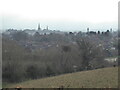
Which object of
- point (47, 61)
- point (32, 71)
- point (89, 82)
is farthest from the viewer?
point (47, 61)

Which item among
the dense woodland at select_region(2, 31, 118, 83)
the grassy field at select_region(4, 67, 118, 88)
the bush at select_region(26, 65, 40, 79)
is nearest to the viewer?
the grassy field at select_region(4, 67, 118, 88)

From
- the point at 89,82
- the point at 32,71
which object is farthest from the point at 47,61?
the point at 89,82

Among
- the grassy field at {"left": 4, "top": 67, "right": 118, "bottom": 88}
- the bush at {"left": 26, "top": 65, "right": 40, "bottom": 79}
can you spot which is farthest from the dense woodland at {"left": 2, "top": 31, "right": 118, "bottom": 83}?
the grassy field at {"left": 4, "top": 67, "right": 118, "bottom": 88}

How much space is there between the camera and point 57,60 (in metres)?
39.7

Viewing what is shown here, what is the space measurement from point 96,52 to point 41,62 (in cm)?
945

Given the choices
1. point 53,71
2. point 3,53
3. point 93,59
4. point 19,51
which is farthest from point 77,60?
point 3,53

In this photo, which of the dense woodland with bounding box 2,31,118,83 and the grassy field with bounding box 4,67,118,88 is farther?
the dense woodland with bounding box 2,31,118,83

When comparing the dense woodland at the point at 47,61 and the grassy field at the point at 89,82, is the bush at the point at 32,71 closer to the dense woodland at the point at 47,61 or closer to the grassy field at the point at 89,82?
the dense woodland at the point at 47,61

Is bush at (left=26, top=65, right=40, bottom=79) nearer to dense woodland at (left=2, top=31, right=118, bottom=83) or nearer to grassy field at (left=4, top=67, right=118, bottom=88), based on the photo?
dense woodland at (left=2, top=31, right=118, bottom=83)

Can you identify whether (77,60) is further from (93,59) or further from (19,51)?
(19,51)

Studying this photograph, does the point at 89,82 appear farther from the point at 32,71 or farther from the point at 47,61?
the point at 47,61

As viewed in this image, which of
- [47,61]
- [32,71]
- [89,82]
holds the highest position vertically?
[89,82]

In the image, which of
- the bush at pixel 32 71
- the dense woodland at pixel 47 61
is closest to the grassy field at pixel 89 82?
the dense woodland at pixel 47 61

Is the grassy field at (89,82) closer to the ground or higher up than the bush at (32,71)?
higher up
